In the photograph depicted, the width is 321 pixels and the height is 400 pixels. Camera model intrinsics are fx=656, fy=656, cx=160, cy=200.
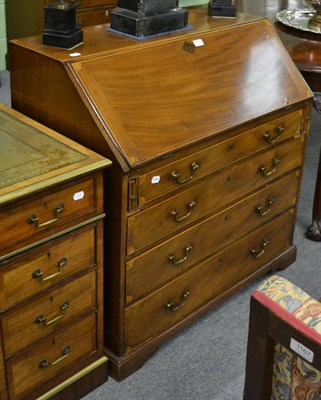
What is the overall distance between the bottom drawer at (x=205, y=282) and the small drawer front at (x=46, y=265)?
33 cm

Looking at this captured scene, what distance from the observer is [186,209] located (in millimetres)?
2344

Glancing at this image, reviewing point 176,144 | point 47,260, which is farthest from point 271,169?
point 47,260

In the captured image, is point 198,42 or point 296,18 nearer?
point 198,42

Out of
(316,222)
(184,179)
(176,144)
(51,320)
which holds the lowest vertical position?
(316,222)

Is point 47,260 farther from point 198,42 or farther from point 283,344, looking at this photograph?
point 198,42

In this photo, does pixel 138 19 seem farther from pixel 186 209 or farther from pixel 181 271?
pixel 181 271

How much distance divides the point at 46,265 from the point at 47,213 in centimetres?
18

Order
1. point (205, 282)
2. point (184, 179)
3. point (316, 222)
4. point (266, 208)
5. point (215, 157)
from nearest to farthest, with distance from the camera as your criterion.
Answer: point (184, 179) < point (215, 157) < point (205, 282) < point (266, 208) < point (316, 222)

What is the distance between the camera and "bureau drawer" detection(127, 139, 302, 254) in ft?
7.18

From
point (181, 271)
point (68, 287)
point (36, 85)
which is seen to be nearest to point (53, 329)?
point (68, 287)

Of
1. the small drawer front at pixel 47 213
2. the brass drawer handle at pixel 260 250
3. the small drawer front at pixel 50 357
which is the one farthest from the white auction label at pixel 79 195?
the brass drawer handle at pixel 260 250

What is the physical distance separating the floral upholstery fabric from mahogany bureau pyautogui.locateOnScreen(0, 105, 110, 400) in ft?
2.48

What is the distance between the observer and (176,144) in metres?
2.16

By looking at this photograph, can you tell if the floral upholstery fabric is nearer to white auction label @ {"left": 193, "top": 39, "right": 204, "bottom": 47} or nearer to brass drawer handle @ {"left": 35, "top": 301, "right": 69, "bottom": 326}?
brass drawer handle @ {"left": 35, "top": 301, "right": 69, "bottom": 326}
